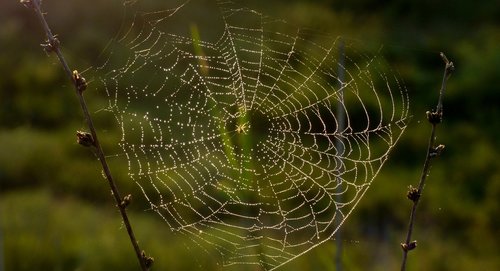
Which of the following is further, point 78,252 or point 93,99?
point 93,99

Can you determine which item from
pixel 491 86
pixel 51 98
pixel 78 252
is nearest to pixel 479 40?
pixel 491 86

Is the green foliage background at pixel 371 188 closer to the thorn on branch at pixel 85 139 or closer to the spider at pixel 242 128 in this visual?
the spider at pixel 242 128

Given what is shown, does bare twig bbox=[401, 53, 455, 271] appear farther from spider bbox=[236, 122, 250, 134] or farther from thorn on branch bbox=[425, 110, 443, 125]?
spider bbox=[236, 122, 250, 134]

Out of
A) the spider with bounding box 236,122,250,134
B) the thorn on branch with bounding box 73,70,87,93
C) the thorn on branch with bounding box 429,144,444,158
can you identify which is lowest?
the thorn on branch with bounding box 429,144,444,158

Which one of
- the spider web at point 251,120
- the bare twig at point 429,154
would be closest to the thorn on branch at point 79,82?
the bare twig at point 429,154

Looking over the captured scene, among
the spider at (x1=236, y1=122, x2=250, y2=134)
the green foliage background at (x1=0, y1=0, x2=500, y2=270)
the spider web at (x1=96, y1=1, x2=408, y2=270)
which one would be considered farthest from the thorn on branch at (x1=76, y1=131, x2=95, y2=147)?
the spider web at (x1=96, y1=1, x2=408, y2=270)

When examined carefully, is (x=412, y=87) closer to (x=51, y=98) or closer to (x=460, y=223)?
(x=460, y=223)

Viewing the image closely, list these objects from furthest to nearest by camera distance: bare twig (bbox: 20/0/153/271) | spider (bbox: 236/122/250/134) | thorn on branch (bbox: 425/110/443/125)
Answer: spider (bbox: 236/122/250/134), thorn on branch (bbox: 425/110/443/125), bare twig (bbox: 20/0/153/271)

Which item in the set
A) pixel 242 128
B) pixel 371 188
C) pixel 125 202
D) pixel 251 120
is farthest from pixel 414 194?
pixel 371 188

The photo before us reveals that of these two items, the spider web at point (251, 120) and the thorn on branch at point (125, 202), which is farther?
the spider web at point (251, 120)
